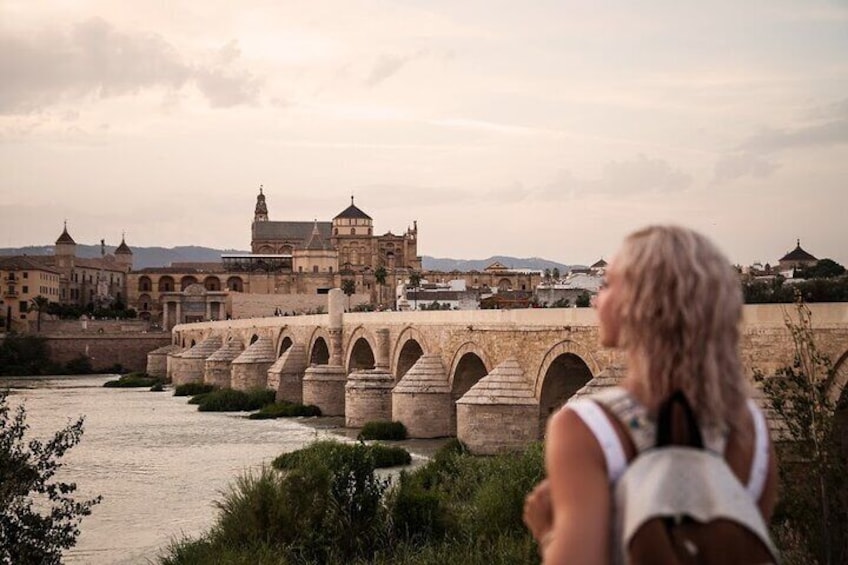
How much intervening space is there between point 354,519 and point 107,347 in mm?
51975

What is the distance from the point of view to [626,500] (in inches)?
69.5

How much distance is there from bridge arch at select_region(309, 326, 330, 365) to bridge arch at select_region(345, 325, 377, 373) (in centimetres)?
263

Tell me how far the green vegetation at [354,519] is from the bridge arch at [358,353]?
1730cm

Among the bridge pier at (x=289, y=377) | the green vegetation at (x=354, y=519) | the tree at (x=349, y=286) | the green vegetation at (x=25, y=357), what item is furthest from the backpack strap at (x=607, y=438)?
the tree at (x=349, y=286)

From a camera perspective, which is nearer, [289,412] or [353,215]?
[289,412]

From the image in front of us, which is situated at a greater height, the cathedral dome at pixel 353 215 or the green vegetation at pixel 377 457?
the cathedral dome at pixel 353 215

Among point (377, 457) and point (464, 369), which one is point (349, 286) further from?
point (377, 457)

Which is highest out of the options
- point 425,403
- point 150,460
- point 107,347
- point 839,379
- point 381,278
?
point 381,278

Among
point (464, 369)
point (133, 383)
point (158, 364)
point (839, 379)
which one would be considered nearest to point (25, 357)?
point (158, 364)

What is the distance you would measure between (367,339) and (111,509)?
1359cm

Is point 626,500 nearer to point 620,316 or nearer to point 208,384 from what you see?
point 620,316

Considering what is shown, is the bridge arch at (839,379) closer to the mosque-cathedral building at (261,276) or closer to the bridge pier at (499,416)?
the bridge pier at (499,416)

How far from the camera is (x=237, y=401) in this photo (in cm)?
3200

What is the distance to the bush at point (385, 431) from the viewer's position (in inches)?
835
